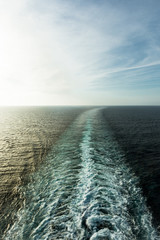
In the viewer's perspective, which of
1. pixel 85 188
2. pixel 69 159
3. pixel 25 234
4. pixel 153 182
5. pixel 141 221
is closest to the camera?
pixel 25 234

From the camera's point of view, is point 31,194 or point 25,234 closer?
point 25,234

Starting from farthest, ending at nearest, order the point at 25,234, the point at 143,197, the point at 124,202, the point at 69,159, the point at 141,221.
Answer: the point at 69,159, the point at 143,197, the point at 124,202, the point at 141,221, the point at 25,234

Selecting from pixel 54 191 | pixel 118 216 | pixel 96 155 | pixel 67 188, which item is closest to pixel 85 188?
pixel 67 188

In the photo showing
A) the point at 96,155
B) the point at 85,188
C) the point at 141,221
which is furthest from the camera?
the point at 96,155

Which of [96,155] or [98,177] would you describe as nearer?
[98,177]

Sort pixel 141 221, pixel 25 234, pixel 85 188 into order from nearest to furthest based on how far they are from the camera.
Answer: pixel 25 234 < pixel 141 221 < pixel 85 188

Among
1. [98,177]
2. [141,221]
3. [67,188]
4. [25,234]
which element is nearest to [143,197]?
[141,221]

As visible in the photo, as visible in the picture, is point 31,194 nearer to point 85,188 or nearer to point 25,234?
point 25,234

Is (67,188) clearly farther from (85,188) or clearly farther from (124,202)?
(124,202)
